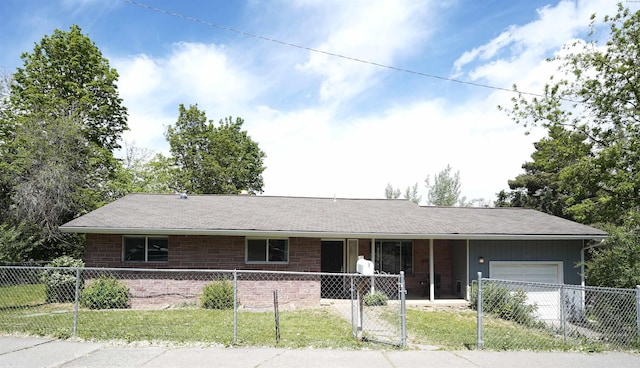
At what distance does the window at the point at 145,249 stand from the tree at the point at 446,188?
1100 inches

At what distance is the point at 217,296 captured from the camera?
12.4 meters

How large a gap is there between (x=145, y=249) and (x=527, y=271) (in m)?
12.6

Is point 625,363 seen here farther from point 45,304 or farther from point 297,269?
point 45,304

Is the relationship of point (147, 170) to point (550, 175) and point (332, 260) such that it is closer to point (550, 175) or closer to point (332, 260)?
point (332, 260)

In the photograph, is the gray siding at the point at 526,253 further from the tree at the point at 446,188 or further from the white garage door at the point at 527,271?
the tree at the point at 446,188

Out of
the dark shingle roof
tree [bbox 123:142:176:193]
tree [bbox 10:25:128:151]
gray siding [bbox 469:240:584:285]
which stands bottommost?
gray siding [bbox 469:240:584:285]

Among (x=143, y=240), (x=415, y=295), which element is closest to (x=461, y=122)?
(x=415, y=295)

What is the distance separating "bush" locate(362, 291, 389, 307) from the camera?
13.0 metres

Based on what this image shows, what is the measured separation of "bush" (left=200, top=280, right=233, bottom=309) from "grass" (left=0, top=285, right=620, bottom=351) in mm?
433

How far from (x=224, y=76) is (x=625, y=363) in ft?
41.3

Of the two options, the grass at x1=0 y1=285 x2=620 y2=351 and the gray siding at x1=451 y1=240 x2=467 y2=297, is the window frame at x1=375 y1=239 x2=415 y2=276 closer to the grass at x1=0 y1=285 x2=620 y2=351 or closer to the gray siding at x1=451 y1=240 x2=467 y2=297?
the gray siding at x1=451 y1=240 x2=467 y2=297

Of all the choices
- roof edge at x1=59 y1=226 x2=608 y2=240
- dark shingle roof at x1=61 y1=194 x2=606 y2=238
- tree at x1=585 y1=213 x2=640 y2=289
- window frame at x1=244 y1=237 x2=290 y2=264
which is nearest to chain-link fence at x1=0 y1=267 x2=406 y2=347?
window frame at x1=244 y1=237 x2=290 y2=264

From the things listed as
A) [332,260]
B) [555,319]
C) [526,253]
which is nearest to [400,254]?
[332,260]

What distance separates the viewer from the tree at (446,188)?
122 feet
